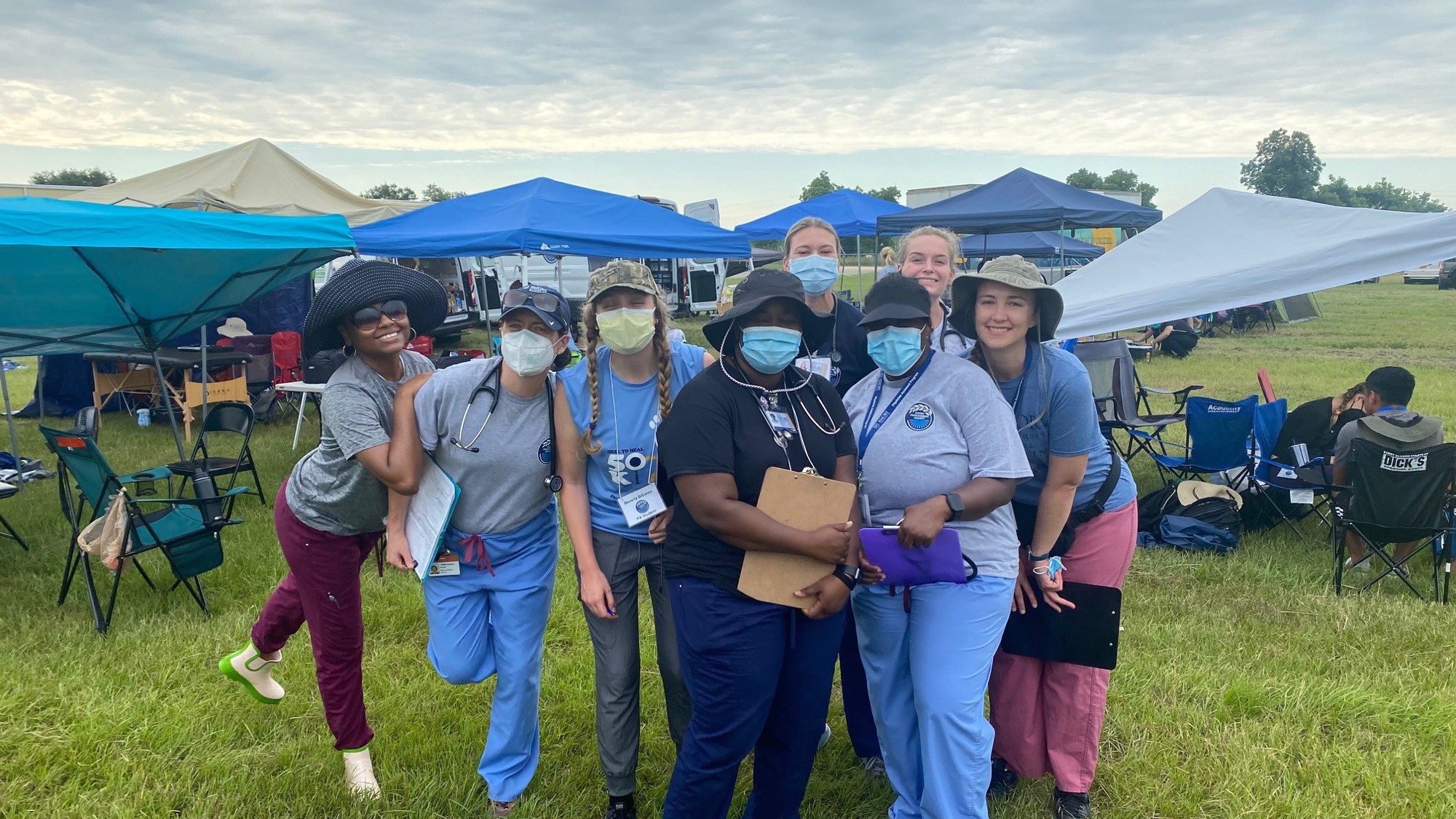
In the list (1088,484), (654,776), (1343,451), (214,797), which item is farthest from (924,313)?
(1343,451)

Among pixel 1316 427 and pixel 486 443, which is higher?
pixel 486 443

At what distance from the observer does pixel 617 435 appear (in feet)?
8.54

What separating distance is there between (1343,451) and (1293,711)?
8.57ft

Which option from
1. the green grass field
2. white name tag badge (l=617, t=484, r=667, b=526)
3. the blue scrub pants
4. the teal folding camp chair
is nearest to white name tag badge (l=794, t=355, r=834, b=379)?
white name tag badge (l=617, t=484, r=667, b=526)

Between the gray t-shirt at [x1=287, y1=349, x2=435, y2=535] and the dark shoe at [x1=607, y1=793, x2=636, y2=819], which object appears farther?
the dark shoe at [x1=607, y1=793, x2=636, y2=819]

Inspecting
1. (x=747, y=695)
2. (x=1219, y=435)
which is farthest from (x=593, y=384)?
(x=1219, y=435)

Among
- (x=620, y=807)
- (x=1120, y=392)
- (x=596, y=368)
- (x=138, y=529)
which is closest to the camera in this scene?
(x=596, y=368)

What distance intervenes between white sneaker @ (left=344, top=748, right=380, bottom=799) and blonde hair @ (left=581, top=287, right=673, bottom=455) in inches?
58.1

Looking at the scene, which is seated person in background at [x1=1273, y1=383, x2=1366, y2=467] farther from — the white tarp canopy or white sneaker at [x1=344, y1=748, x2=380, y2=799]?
white sneaker at [x1=344, y1=748, x2=380, y2=799]

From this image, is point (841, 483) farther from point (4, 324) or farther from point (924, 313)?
point (4, 324)

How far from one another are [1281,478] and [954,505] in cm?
483

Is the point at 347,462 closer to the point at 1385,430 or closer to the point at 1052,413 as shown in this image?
the point at 1052,413

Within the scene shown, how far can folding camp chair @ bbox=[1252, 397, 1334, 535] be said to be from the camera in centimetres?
554

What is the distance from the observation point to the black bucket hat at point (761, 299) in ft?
7.57
